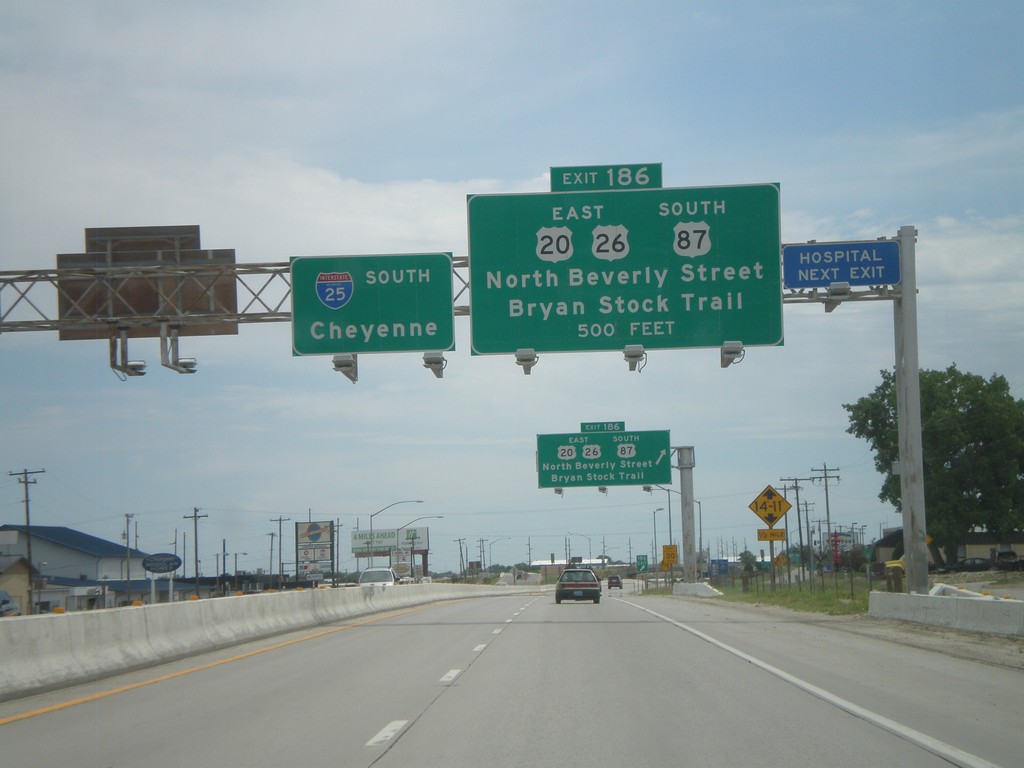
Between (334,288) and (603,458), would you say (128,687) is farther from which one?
(603,458)

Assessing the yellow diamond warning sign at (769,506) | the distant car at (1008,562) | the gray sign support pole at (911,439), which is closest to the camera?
the gray sign support pole at (911,439)

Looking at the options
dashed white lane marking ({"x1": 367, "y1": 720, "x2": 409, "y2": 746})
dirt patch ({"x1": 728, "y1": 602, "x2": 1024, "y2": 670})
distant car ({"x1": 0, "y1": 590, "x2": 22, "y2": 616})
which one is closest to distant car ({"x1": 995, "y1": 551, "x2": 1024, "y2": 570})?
dirt patch ({"x1": 728, "y1": 602, "x2": 1024, "y2": 670})

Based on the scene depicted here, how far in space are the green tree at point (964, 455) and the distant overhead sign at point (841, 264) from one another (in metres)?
53.6

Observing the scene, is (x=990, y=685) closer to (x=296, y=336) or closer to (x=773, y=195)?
(x=773, y=195)

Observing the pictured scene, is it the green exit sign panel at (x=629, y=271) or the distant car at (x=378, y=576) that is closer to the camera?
the green exit sign panel at (x=629, y=271)

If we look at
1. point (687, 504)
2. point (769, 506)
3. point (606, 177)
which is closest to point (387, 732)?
point (606, 177)

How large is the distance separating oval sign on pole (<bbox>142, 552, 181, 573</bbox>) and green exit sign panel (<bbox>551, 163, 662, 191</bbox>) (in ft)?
36.2

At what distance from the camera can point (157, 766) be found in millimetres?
8422

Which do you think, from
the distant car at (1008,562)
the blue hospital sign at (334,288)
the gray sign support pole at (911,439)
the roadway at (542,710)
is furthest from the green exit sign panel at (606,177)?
the distant car at (1008,562)

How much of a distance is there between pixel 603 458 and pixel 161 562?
31.1 m

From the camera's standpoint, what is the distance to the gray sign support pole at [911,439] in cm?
2430

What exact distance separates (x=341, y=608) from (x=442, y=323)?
13.1 m

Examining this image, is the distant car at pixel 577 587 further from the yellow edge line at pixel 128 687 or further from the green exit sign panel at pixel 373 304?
the green exit sign panel at pixel 373 304

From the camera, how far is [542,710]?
11023 mm
